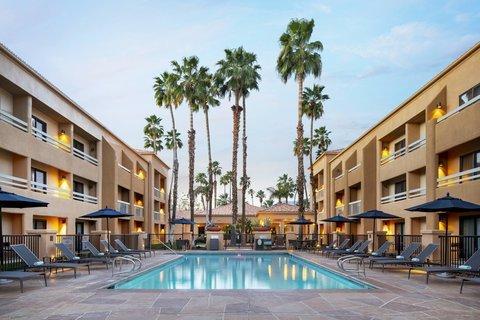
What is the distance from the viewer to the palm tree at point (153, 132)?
187ft

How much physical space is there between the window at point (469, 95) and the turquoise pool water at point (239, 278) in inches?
371

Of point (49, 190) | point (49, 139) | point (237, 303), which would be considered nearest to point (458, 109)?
point (237, 303)

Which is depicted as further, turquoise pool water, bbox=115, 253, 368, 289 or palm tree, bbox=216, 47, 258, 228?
palm tree, bbox=216, 47, 258, 228

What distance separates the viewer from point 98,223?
105ft

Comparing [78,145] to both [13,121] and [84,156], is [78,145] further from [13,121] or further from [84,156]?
[13,121]

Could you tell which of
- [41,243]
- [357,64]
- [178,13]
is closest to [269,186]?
[357,64]

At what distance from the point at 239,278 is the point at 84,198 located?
15368 millimetres

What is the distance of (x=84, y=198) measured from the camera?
2997cm

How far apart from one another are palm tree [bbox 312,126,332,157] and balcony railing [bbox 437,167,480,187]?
1448 inches

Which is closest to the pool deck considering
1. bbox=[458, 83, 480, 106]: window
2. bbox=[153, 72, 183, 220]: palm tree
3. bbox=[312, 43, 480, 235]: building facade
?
bbox=[312, 43, 480, 235]: building facade

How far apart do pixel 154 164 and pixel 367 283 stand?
3572cm

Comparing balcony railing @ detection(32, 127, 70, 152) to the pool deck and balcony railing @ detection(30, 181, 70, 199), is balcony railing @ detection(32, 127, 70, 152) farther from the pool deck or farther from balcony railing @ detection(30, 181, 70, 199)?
the pool deck

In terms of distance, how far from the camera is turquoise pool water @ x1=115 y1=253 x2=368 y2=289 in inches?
593

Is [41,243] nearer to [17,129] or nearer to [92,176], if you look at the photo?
[17,129]
